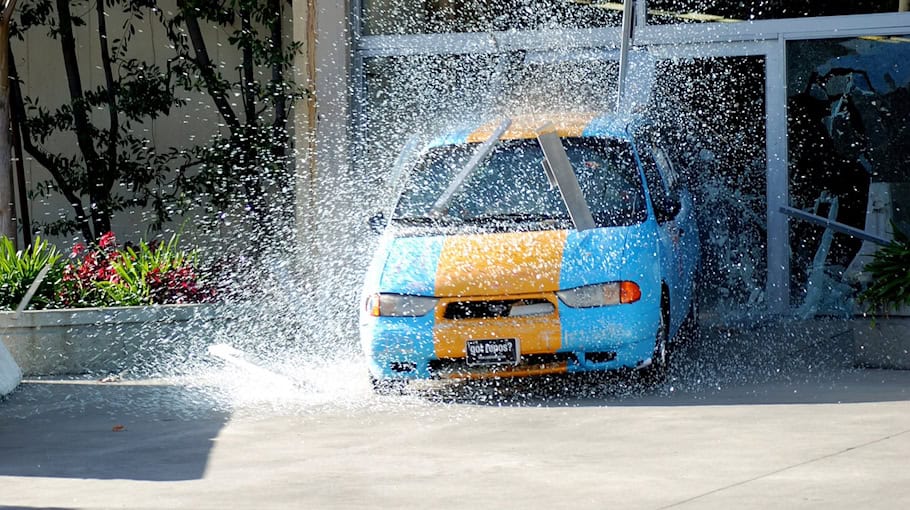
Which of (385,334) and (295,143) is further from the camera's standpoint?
(295,143)

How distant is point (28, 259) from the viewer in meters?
12.3

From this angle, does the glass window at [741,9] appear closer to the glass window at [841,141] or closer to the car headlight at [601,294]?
the glass window at [841,141]

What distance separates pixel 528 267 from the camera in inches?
359

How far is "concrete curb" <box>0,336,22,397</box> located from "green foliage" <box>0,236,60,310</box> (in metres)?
1.34

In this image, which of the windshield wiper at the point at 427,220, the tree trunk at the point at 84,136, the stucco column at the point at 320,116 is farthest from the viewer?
the tree trunk at the point at 84,136

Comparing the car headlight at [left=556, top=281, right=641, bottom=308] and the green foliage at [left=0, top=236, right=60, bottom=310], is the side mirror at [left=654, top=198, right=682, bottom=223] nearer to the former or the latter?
the car headlight at [left=556, top=281, right=641, bottom=308]

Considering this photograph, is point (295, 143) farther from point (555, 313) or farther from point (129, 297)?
point (555, 313)

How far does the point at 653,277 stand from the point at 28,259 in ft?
18.2

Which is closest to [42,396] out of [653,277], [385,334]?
[385,334]

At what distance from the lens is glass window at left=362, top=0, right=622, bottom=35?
46.1ft

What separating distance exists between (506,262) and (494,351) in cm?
56

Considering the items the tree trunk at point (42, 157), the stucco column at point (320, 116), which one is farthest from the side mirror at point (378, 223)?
the tree trunk at point (42, 157)

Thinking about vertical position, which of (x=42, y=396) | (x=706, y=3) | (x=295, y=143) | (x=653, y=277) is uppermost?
(x=706, y=3)

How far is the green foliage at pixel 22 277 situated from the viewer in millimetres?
11750
